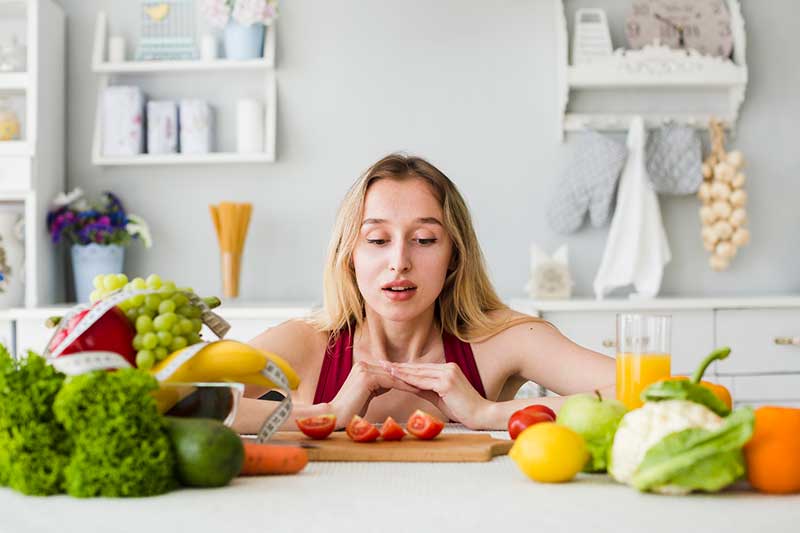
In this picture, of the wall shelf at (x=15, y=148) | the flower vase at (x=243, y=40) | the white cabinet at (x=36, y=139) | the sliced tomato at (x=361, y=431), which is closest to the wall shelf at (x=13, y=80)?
the white cabinet at (x=36, y=139)

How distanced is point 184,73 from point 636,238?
6.21 ft

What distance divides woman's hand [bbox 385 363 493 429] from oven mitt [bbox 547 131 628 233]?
86.8 inches

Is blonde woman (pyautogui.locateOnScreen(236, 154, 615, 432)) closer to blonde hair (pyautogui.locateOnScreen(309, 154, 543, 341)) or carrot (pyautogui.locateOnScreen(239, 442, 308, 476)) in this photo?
blonde hair (pyautogui.locateOnScreen(309, 154, 543, 341))

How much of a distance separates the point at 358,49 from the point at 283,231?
0.79m

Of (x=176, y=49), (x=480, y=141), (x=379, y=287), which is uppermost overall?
(x=176, y=49)

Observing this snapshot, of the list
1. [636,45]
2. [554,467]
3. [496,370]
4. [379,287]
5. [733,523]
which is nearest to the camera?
[733,523]

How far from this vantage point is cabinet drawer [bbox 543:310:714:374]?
11.2 feet

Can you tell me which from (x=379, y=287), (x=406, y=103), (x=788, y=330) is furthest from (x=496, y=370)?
(x=406, y=103)

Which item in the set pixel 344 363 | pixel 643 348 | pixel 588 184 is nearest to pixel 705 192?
pixel 588 184

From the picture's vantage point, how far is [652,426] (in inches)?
38.2

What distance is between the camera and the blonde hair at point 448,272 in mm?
2033

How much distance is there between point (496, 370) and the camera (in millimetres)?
2082

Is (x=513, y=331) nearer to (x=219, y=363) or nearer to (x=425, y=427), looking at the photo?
(x=425, y=427)

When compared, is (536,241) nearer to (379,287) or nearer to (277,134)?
(277,134)
